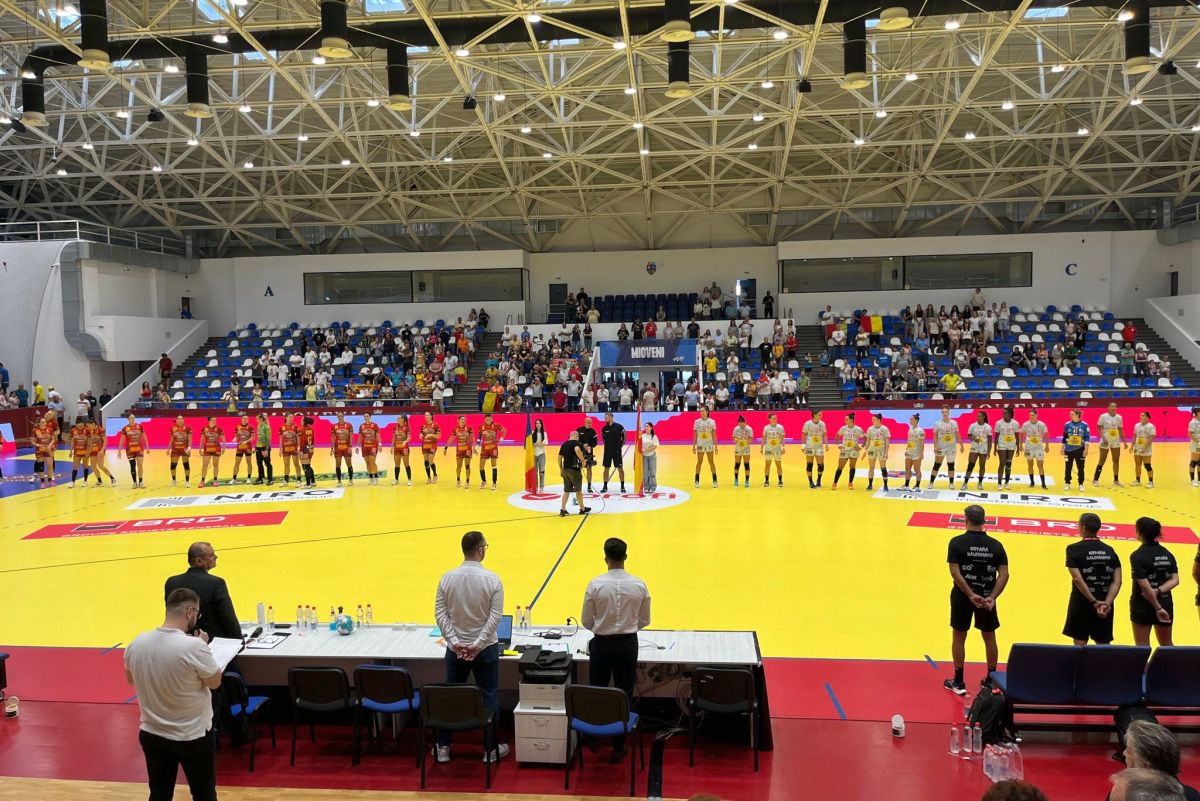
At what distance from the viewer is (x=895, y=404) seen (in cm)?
2683

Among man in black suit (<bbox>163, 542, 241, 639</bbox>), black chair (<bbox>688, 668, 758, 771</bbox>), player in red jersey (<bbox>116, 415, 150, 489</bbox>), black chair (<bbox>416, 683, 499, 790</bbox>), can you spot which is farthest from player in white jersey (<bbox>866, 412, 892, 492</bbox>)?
player in red jersey (<bbox>116, 415, 150, 489</bbox>)

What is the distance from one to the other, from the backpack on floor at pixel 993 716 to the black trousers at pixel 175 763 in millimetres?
4930

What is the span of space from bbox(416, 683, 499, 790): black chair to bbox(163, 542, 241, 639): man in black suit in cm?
150

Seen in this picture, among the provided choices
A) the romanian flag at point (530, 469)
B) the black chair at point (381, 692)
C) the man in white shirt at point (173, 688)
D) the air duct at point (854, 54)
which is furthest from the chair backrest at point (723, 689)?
the romanian flag at point (530, 469)

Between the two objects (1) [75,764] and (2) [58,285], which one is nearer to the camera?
(1) [75,764]

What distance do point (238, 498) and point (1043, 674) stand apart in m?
15.8

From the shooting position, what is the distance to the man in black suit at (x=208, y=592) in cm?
580

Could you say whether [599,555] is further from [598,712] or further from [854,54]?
[854,54]

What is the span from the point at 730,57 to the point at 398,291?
1938 centimetres

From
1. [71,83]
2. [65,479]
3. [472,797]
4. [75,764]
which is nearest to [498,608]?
[472,797]

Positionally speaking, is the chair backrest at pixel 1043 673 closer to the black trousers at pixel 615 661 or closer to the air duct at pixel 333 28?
the black trousers at pixel 615 661

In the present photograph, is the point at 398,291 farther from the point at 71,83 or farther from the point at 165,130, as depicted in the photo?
the point at 71,83

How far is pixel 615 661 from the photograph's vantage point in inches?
231

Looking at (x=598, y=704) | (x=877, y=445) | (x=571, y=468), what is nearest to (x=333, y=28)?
(x=571, y=468)
